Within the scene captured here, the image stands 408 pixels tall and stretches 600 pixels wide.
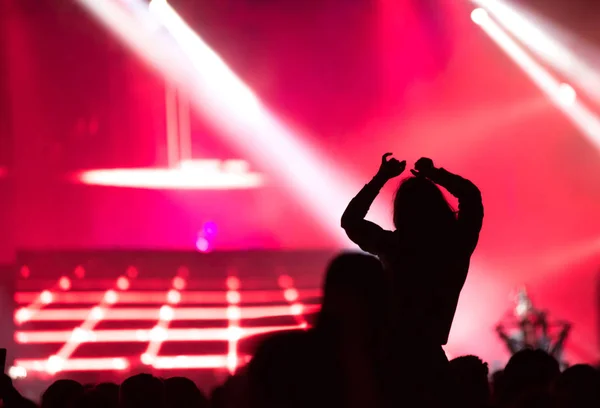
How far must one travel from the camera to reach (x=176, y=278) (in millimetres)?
8938

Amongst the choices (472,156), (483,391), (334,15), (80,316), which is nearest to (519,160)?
(472,156)

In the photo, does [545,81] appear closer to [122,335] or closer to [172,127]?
[172,127]

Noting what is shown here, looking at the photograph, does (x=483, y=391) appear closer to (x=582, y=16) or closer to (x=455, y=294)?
(x=455, y=294)

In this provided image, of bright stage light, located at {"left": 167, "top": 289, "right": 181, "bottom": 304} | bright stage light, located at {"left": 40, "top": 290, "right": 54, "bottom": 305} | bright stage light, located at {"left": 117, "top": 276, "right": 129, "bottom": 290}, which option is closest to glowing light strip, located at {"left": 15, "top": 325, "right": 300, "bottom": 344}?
bright stage light, located at {"left": 40, "top": 290, "right": 54, "bottom": 305}

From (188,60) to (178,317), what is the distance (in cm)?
282

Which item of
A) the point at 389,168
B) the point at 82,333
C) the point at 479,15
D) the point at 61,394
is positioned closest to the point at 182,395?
the point at 61,394

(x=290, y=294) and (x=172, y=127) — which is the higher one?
(x=172, y=127)

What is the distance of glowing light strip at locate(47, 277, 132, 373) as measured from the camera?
7.81 m

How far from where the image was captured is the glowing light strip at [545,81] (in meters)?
9.27

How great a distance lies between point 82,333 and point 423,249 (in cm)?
623

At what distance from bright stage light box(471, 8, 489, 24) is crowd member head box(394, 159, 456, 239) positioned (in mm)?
7112

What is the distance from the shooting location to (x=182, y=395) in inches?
99.0

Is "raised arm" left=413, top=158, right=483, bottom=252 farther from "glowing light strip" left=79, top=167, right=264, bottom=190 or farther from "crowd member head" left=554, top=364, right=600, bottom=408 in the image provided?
"glowing light strip" left=79, top=167, right=264, bottom=190

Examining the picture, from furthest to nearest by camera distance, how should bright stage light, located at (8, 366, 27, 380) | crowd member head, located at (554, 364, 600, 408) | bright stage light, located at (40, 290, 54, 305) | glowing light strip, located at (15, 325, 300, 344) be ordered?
bright stage light, located at (40, 290, 54, 305), glowing light strip, located at (15, 325, 300, 344), bright stage light, located at (8, 366, 27, 380), crowd member head, located at (554, 364, 600, 408)
